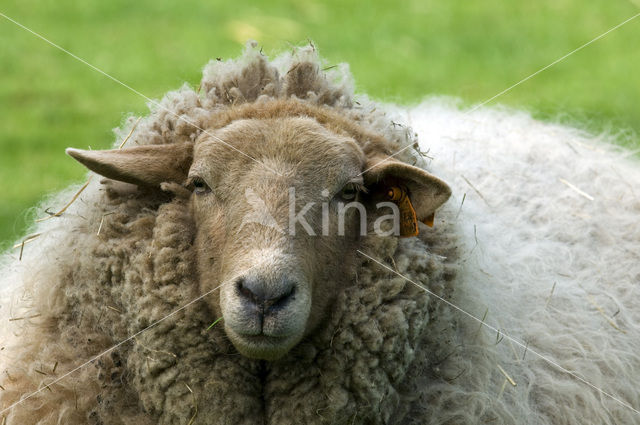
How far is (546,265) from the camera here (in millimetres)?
4098

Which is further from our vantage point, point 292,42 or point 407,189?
point 292,42

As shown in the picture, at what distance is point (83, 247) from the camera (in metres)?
3.54

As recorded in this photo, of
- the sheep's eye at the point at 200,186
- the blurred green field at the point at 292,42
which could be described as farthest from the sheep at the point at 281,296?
the blurred green field at the point at 292,42

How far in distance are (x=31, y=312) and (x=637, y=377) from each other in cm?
276

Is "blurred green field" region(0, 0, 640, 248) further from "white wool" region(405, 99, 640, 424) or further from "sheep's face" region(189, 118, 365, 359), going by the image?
"sheep's face" region(189, 118, 365, 359)

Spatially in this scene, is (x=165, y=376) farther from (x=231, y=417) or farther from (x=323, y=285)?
(x=323, y=285)

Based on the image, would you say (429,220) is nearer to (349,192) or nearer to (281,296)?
(349,192)

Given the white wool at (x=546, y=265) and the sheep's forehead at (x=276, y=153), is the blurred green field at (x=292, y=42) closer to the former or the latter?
the white wool at (x=546, y=265)

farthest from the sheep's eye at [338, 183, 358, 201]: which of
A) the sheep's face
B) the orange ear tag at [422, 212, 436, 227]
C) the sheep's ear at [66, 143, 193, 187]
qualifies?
the sheep's ear at [66, 143, 193, 187]

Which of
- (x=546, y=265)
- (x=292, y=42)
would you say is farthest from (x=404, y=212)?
(x=292, y=42)

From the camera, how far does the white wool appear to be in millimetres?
3686

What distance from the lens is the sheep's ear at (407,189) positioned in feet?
11.0

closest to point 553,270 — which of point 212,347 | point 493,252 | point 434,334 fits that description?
point 493,252

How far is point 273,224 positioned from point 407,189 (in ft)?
2.28
